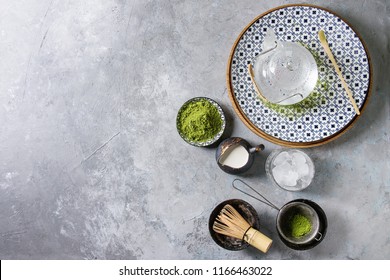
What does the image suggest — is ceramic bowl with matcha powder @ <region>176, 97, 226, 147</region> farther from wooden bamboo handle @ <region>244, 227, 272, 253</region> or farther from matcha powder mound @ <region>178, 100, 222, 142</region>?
wooden bamboo handle @ <region>244, 227, 272, 253</region>

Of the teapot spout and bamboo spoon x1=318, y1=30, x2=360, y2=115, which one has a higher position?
bamboo spoon x1=318, y1=30, x2=360, y2=115

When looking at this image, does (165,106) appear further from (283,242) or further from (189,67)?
(283,242)

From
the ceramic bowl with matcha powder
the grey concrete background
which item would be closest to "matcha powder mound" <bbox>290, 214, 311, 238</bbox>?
the grey concrete background

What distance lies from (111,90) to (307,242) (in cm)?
100

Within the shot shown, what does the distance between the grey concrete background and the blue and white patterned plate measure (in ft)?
0.40

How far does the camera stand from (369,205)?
6.75 feet

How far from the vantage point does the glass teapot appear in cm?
193

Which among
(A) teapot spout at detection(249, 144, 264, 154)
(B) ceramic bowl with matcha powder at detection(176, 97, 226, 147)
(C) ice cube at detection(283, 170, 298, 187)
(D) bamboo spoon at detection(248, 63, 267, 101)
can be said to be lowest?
(C) ice cube at detection(283, 170, 298, 187)

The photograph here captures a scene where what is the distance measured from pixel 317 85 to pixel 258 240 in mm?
622

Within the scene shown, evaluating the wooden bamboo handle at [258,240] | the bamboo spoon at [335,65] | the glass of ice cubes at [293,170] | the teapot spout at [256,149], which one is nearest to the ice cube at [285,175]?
the glass of ice cubes at [293,170]

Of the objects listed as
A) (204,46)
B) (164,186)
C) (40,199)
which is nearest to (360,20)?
(204,46)

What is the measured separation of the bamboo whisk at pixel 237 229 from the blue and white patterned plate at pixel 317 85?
0.32m

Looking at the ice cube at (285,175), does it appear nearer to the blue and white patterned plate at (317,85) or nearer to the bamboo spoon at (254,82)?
the blue and white patterned plate at (317,85)

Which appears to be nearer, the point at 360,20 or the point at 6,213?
the point at 360,20
